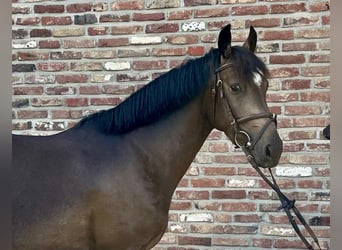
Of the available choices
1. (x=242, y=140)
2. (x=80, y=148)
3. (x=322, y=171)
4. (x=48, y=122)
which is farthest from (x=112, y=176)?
(x=322, y=171)

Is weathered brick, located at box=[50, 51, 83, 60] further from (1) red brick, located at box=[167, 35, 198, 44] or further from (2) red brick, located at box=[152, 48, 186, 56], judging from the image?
(1) red brick, located at box=[167, 35, 198, 44]

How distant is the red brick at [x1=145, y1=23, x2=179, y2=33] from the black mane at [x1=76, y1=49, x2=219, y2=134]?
3.17ft

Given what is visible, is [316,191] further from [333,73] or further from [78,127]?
[333,73]


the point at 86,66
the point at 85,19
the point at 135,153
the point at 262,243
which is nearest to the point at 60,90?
the point at 86,66

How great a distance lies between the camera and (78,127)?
2.21 metres

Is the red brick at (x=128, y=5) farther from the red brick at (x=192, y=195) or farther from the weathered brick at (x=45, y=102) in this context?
the red brick at (x=192, y=195)

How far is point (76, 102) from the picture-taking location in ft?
10.4

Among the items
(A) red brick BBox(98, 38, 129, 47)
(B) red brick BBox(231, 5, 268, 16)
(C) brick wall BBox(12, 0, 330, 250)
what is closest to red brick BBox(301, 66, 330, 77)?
(C) brick wall BBox(12, 0, 330, 250)

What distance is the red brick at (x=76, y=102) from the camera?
3.15 metres

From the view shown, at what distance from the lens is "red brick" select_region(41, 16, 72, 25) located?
318cm

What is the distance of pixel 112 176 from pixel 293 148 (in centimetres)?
133

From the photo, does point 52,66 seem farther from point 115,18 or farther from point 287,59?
point 287,59

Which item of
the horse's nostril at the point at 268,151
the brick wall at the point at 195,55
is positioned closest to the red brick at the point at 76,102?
the brick wall at the point at 195,55

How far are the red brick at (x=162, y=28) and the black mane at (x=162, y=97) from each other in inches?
38.0
